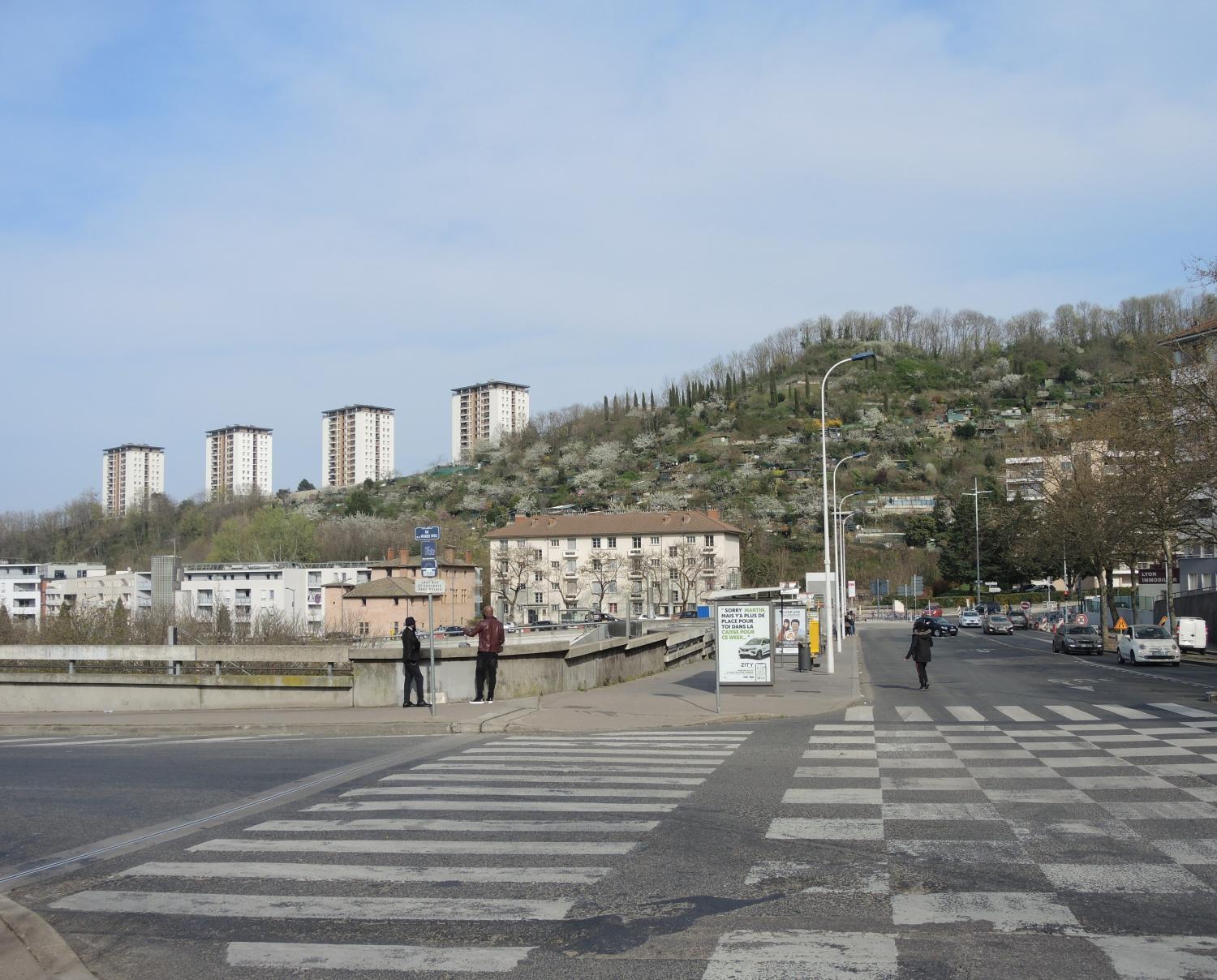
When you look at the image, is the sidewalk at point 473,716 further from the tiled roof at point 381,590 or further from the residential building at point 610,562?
the residential building at point 610,562

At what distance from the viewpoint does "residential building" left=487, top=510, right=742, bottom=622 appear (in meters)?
117

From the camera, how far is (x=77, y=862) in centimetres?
876

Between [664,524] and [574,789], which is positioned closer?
[574,789]

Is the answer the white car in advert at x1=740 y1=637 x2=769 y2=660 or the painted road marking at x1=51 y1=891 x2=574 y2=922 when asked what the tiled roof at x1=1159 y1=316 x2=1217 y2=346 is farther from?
the painted road marking at x1=51 y1=891 x2=574 y2=922

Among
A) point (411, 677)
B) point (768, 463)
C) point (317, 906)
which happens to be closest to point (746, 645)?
point (411, 677)

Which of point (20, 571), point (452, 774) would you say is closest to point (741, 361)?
point (20, 571)

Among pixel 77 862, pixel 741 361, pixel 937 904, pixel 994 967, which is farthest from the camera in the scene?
pixel 741 361

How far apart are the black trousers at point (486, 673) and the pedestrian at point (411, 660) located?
0.99 meters

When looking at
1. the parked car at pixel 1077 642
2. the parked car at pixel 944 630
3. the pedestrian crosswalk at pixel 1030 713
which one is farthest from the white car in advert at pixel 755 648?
the parked car at pixel 944 630

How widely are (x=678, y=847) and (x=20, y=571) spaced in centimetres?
15263

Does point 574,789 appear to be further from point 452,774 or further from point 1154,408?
point 1154,408

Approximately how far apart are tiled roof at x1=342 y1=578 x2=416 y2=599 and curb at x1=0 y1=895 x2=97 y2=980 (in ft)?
286

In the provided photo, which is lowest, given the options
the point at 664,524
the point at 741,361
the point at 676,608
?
the point at 676,608

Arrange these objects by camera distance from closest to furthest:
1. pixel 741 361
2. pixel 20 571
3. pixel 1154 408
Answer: pixel 1154 408
pixel 20 571
pixel 741 361
